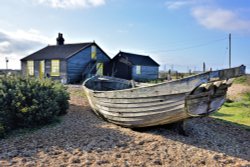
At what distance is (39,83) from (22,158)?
3.08 meters

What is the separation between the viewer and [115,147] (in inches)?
207

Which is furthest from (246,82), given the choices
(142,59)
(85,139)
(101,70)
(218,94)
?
(85,139)

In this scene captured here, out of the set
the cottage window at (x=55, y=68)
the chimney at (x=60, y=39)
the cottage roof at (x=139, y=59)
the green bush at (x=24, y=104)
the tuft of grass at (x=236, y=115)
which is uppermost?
the chimney at (x=60, y=39)

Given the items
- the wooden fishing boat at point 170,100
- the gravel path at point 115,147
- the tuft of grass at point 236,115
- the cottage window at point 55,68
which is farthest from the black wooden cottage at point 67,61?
the wooden fishing boat at point 170,100

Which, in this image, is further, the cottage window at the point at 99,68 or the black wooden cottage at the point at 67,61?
the cottage window at the point at 99,68

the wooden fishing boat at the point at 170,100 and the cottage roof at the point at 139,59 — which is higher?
the cottage roof at the point at 139,59

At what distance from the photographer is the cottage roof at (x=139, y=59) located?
92.3ft

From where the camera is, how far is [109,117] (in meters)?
6.89

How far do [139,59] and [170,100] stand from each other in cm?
2523

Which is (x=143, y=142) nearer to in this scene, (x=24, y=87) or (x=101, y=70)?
(x=24, y=87)

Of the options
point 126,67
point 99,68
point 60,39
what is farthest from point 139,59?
point 60,39

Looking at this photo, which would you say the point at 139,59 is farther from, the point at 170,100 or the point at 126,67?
the point at 170,100

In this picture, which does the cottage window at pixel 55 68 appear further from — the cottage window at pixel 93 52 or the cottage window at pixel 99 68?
→ the cottage window at pixel 99 68

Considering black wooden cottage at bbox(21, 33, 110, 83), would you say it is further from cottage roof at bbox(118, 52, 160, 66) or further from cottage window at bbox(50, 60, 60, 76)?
cottage roof at bbox(118, 52, 160, 66)
